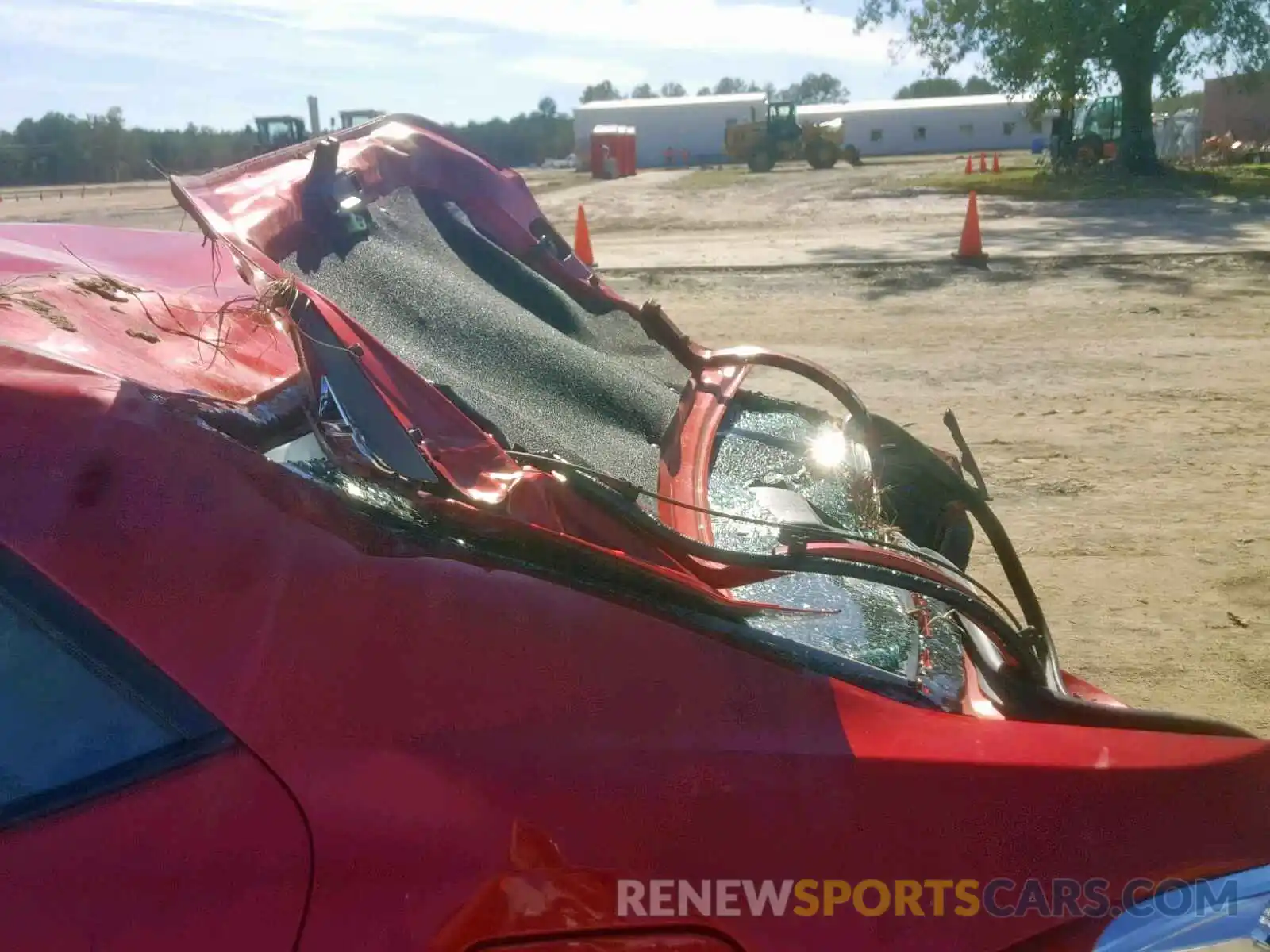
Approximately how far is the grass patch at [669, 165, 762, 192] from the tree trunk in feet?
36.1

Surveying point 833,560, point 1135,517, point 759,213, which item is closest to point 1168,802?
point 833,560

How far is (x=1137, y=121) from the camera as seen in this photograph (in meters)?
27.9

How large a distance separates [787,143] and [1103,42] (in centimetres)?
1763

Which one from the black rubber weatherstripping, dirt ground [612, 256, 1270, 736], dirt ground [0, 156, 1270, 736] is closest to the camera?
the black rubber weatherstripping

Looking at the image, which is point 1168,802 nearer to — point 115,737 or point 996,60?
point 115,737

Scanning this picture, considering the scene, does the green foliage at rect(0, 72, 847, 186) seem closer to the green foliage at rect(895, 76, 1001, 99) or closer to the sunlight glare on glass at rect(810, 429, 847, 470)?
the sunlight glare on glass at rect(810, 429, 847, 470)

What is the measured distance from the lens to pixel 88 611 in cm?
130

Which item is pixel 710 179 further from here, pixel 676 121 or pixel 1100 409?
pixel 1100 409

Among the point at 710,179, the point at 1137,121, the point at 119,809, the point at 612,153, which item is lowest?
the point at 119,809

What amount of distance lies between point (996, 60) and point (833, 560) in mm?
29190

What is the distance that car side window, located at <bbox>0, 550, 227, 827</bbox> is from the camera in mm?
1291

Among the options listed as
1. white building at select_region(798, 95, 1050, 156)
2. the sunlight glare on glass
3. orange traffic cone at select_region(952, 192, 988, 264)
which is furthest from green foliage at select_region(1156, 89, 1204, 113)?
the sunlight glare on glass

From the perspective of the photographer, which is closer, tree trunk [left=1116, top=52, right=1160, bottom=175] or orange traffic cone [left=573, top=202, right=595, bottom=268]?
orange traffic cone [left=573, top=202, right=595, bottom=268]

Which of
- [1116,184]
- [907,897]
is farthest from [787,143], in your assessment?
[907,897]
